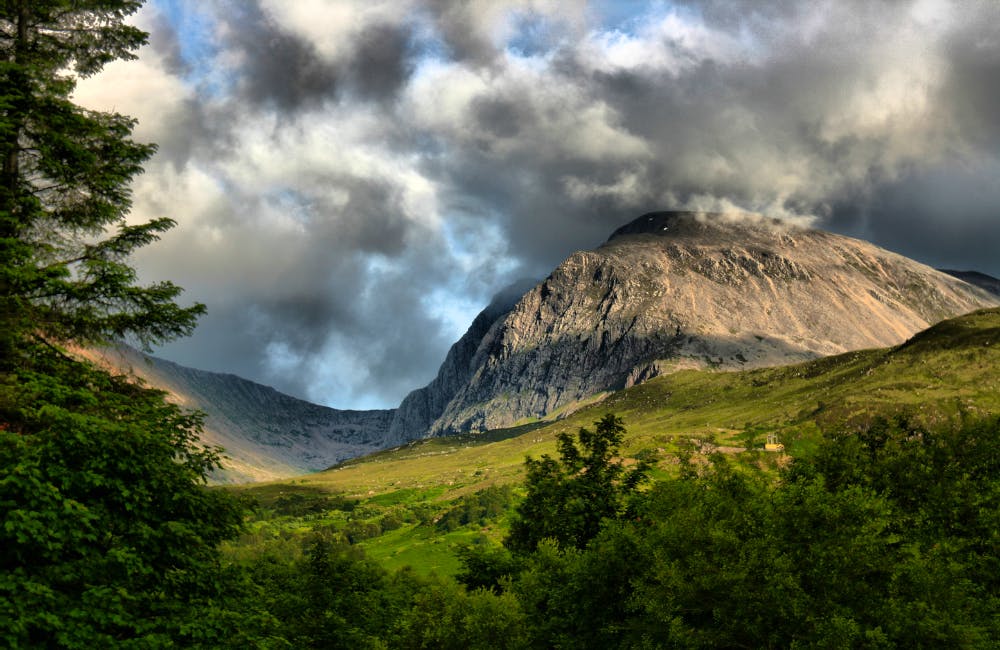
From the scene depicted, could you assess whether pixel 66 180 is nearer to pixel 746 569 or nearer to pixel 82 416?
pixel 82 416

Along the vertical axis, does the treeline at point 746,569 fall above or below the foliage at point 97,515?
below

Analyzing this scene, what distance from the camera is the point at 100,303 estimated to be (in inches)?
992

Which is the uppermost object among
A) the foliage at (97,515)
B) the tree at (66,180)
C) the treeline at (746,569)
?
the tree at (66,180)

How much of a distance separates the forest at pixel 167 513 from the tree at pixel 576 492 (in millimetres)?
16355

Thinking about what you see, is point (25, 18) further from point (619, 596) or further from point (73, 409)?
point (619, 596)

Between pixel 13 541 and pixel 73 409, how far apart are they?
18.6 feet

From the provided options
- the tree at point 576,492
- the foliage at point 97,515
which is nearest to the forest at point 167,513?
the foliage at point 97,515

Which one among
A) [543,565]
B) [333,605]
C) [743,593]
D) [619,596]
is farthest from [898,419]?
[333,605]

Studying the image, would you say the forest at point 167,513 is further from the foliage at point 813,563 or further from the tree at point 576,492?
the tree at point 576,492

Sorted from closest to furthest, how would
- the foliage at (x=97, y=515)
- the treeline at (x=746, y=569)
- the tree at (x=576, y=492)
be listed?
the foliage at (x=97, y=515) < the treeline at (x=746, y=569) < the tree at (x=576, y=492)

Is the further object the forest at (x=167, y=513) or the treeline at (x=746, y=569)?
the treeline at (x=746, y=569)

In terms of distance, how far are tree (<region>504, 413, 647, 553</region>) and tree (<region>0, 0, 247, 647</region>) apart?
43593 mm

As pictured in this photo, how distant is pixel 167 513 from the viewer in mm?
21844

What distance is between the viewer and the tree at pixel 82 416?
17438 mm
